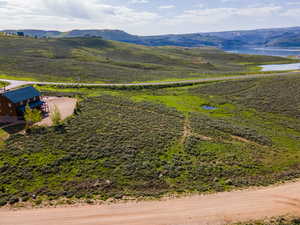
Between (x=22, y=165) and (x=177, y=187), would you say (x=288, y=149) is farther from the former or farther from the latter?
(x=22, y=165)

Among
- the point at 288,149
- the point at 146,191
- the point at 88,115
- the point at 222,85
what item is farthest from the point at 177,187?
the point at 222,85

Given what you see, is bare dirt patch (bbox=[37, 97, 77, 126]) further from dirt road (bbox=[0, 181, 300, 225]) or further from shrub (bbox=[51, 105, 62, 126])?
dirt road (bbox=[0, 181, 300, 225])

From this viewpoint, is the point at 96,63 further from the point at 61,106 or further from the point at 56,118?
the point at 56,118

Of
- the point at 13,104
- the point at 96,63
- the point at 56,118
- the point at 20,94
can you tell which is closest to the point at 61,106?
the point at 20,94

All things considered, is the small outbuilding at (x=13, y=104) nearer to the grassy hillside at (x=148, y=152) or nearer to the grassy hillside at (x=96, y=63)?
the grassy hillside at (x=148, y=152)

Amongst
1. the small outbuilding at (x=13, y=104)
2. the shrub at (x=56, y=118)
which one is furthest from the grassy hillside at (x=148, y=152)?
the small outbuilding at (x=13, y=104)

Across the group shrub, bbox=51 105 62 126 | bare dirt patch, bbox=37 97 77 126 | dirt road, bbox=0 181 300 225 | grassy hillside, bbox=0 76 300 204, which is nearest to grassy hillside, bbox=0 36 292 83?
bare dirt patch, bbox=37 97 77 126
